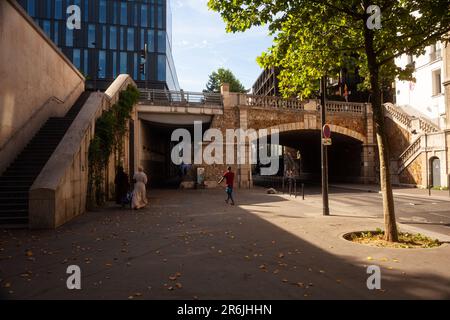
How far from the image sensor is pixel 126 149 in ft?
57.8

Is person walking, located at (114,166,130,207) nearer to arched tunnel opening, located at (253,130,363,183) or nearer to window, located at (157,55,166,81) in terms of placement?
arched tunnel opening, located at (253,130,363,183)

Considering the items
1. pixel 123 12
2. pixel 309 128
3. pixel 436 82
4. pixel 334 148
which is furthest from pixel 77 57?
pixel 436 82

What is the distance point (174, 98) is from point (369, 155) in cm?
1601

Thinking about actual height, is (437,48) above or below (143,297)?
above

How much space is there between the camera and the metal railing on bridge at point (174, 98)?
21.9 metres

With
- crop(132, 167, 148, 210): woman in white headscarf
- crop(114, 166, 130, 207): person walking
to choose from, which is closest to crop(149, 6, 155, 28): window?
crop(114, 166, 130, 207): person walking

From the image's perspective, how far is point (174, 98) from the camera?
885 inches

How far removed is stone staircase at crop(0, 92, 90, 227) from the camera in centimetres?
884

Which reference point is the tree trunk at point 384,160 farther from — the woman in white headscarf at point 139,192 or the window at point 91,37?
the window at point 91,37

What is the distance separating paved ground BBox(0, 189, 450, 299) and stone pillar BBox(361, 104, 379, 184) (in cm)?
1930

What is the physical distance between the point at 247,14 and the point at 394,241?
18.9 feet

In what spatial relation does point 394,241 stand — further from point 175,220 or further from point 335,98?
point 335,98

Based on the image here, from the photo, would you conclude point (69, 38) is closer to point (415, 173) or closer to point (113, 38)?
point (113, 38)

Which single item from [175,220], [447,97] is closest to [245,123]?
[447,97]
